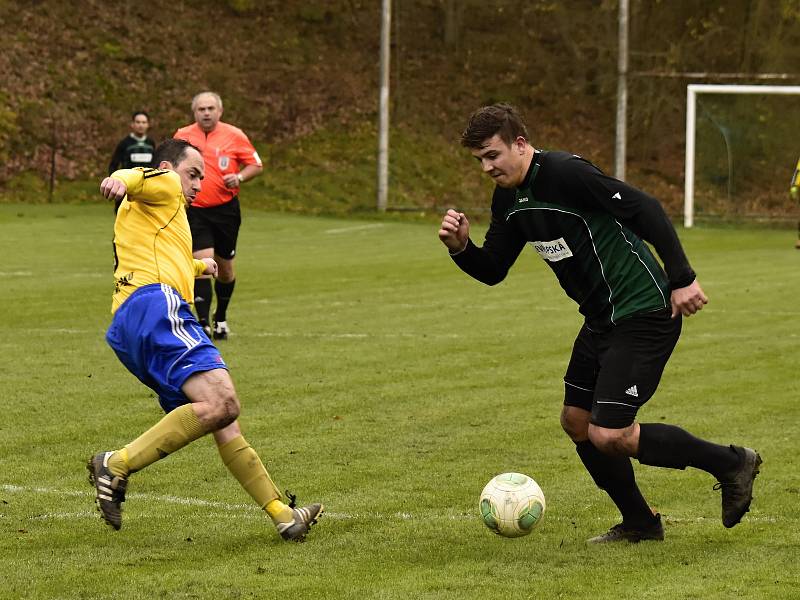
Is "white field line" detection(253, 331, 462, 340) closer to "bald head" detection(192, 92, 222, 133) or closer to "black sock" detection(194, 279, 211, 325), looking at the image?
"black sock" detection(194, 279, 211, 325)

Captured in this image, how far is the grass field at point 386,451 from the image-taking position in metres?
5.88

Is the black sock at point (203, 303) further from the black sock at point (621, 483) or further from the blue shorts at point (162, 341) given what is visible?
the black sock at point (621, 483)

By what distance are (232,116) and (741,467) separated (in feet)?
111

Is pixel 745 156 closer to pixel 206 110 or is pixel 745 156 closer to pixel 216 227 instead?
pixel 216 227

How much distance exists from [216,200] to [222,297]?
919 millimetres

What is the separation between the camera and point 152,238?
671cm

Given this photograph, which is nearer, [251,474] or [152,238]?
[251,474]

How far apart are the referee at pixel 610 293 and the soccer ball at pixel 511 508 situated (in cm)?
31

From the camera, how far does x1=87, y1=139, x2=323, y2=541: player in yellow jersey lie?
637cm

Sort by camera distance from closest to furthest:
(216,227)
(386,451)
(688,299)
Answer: (688,299) → (386,451) → (216,227)

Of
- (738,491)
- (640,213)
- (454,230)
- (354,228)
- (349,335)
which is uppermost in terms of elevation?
(640,213)

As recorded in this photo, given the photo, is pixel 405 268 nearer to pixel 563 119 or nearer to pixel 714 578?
pixel 714 578

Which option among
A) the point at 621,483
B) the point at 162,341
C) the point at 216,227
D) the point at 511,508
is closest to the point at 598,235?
the point at 621,483

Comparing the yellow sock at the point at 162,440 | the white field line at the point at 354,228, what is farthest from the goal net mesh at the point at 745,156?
the yellow sock at the point at 162,440
